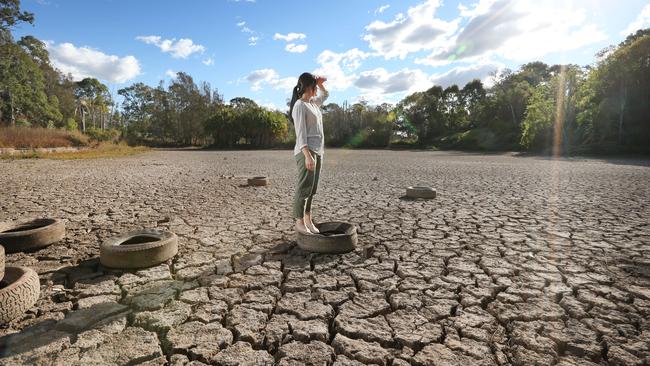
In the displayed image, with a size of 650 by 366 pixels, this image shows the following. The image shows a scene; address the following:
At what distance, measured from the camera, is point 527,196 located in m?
6.84

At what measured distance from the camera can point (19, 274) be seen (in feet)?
8.16

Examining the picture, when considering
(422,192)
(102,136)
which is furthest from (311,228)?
(102,136)

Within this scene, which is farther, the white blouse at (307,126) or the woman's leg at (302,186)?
the woman's leg at (302,186)

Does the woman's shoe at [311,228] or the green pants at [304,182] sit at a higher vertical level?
the green pants at [304,182]

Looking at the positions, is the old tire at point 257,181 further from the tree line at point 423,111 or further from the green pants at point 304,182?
the tree line at point 423,111

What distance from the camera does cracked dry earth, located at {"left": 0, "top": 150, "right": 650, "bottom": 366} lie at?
1.92 m

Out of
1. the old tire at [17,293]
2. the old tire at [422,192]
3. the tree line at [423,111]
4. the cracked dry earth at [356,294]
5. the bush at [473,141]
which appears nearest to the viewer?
the cracked dry earth at [356,294]

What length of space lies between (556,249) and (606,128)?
27093 mm

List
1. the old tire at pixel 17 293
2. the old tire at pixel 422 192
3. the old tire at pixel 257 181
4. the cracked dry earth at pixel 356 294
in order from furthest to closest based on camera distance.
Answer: the old tire at pixel 257 181
the old tire at pixel 422 192
the old tire at pixel 17 293
the cracked dry earth at pixel 356 294

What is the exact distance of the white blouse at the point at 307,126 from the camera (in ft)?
10.4

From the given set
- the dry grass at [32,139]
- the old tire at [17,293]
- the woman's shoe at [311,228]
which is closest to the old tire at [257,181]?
the woman's shoe at [311,228]

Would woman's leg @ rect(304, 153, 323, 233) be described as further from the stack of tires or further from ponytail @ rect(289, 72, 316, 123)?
the stack of tires

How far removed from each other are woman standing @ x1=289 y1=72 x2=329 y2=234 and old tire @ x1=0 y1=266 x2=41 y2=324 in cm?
217

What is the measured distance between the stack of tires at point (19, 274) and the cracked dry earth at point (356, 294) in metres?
0.09
